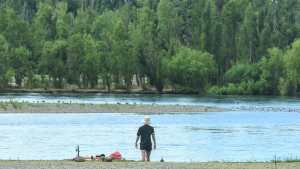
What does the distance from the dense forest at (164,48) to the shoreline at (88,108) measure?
51515 mm

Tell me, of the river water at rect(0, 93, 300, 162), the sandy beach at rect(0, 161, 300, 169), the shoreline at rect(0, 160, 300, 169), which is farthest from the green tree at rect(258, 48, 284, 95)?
the sandy beach at rect(0, 161, 300, 169)

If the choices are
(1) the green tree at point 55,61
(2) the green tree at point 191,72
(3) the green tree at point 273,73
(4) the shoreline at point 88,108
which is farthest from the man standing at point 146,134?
(1) the green tree at point 55,61

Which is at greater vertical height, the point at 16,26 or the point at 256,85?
the point at 16,26

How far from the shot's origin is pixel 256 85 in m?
156

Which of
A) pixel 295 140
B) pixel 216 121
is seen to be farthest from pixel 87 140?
pixel 216 121

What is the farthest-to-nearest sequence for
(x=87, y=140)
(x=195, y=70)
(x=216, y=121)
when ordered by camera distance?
(x=195, y=70), (x=216, y=121), (x=87, y=140)

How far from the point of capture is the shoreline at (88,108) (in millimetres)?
93688

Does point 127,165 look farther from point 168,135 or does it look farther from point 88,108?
point 88,108

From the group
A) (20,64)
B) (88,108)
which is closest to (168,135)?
(88,108)

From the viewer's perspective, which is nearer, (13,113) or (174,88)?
(13,113)

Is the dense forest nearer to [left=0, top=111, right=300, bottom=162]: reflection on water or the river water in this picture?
the river water

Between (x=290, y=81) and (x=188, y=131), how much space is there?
8301cm

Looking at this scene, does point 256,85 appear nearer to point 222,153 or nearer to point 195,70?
point 195,70

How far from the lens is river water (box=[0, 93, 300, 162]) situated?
A: 49.4 metres
